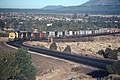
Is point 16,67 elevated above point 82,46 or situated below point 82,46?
above

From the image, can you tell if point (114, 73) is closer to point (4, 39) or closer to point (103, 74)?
point (103, 74)

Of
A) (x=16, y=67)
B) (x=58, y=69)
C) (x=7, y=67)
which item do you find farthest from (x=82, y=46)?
(x=7, y=67)

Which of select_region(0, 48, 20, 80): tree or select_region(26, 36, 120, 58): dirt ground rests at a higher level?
select_region(0, 48, 20, 80): tree

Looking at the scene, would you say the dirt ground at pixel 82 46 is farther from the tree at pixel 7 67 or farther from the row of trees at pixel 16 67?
the tree at pixel 7 67

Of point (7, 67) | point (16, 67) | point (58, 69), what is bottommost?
point (58, 69)

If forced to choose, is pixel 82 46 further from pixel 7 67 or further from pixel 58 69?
pixel 7 67

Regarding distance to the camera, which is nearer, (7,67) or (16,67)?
(7,67)

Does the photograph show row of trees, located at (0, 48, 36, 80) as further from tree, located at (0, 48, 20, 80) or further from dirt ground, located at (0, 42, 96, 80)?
dirt ground, located at (0, 42, 96, 80)

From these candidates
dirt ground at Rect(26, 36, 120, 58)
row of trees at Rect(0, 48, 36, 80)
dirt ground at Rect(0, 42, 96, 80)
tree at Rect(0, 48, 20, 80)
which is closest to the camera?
tree at Rect(0, 48, 20, 80)

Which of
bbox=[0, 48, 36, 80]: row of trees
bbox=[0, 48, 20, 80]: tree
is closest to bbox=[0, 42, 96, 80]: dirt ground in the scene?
bbox=[0, 48, 36, 80]: row of trees

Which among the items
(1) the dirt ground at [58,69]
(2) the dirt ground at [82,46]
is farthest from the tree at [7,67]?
(2) the dirt ground at [82,46]
